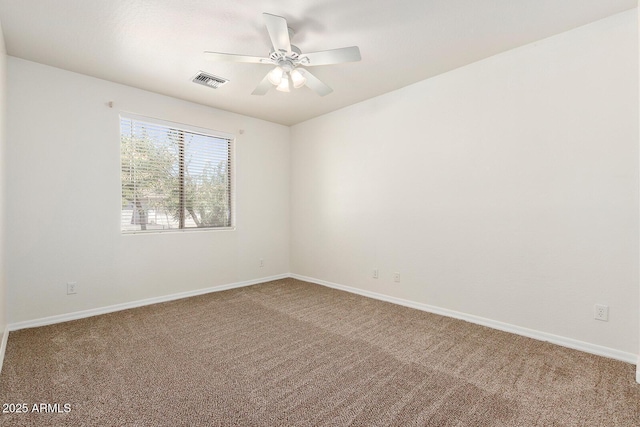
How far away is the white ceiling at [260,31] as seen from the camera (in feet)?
7.07

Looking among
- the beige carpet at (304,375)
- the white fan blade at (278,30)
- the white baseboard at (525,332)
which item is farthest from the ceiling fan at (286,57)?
the white baseboard at (525,332)

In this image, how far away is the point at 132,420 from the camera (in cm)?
162

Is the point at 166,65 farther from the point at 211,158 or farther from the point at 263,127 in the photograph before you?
the point at 263,127

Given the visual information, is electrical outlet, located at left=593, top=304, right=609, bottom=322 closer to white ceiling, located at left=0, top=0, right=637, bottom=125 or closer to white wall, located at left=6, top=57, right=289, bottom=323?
white ceiling, located at left=0, top=0, right=637, bottom=125

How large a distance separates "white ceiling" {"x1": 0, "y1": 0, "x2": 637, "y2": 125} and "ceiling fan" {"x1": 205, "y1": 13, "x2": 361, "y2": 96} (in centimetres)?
24

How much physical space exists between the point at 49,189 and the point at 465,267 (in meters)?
4.18

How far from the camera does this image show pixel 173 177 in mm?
3910

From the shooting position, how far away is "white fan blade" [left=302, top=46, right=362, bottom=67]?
84.6 inches

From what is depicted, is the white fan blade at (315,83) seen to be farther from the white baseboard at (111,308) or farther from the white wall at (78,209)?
the white baseboard at (111,308)

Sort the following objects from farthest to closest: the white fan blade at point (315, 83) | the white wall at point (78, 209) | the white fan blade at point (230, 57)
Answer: the white wall at point (78, 209), the white fan blade at point (315, 83), the white fan blade at point (230, 57)

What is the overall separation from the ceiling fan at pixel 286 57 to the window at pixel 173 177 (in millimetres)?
1735

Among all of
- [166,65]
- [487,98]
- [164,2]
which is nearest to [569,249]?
[487,98]

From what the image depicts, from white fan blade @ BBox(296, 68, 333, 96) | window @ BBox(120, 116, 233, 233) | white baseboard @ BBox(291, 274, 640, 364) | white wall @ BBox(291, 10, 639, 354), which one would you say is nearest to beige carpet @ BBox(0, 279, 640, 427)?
white baseboard @ BBox(291, 274, 640, 364)

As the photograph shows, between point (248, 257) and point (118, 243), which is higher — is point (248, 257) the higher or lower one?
the lower one
